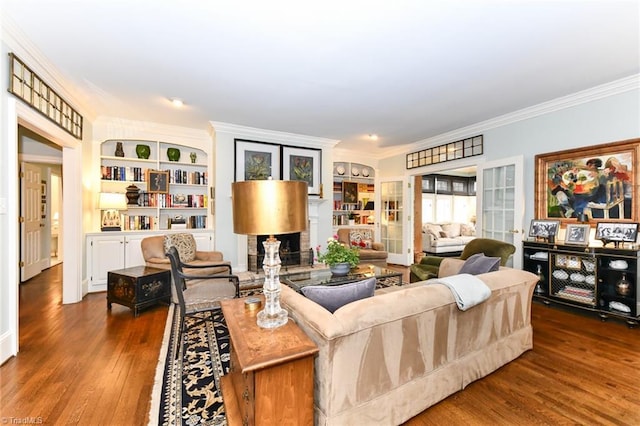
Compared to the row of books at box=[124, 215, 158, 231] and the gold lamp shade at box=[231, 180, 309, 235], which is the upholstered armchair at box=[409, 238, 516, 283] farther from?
the row of books at box=[124, 215, 158, 231]

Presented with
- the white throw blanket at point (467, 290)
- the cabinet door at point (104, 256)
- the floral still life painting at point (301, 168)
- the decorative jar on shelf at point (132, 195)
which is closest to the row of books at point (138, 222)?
the decorative jar on shelf at point (132, 195)

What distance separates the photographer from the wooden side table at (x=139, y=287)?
10.9 ft

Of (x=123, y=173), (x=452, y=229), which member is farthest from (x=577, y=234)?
(x=123, y=173)

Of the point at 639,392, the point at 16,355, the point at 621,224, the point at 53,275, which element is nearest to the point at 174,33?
the point at 16,355

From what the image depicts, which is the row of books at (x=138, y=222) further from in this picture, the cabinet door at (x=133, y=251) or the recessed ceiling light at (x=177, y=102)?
the recessed ceiling light at (x=177, y=102)

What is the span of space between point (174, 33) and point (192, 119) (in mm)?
2341

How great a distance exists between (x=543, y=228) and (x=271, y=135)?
4.41 meters

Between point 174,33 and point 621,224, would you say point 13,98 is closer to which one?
point 174,33

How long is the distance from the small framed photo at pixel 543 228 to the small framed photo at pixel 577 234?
0.13 m

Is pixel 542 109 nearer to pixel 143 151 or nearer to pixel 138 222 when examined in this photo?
pixel 143 151

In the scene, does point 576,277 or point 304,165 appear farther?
point 304,165

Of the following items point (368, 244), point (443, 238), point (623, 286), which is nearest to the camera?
point (623, 286)

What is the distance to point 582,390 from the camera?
6.41 feet

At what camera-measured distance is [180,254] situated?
4.11 m
